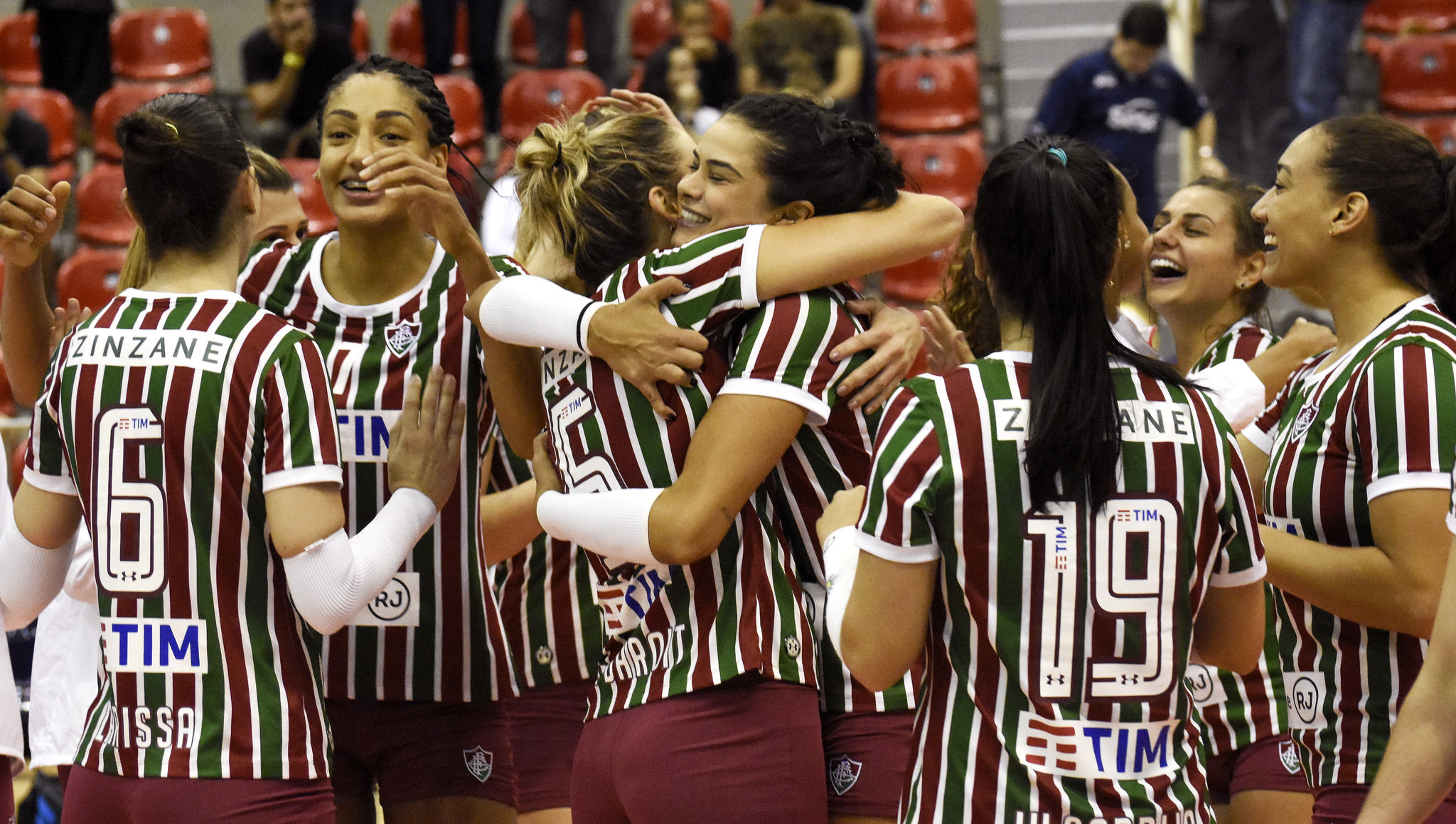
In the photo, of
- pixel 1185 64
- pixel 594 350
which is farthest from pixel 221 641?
pixel 1185 64

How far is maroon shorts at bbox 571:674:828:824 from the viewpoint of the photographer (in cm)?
205

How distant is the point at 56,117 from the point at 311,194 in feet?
5.90

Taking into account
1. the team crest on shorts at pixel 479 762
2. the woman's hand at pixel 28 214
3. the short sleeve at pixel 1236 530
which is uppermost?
the woman's hand at pixel 28 214

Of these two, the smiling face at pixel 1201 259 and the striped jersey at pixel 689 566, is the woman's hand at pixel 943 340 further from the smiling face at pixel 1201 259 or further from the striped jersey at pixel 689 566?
the smiling face at pixel 1201 259

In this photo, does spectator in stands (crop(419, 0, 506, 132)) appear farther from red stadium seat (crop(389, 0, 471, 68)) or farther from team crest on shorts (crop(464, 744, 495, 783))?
team crest on shorts (crop(464, 744, 495, 783))

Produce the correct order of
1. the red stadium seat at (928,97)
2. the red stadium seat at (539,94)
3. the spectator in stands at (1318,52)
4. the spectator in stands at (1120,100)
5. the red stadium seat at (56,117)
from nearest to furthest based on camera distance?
the spectator in stands at (1120,100)
the spectator in stands at (1318,52)
the red stadium seat at (56,117)
the red stadium seat at (539,94)
the red stadium seat at (928,97)

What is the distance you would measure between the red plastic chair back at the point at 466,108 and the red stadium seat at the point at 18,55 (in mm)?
3037

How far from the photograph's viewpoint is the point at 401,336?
2.70m

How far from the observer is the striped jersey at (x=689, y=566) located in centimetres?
213

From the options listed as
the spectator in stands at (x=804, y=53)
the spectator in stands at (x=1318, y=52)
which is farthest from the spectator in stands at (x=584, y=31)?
the spectator in stands at (x=1318, y=52)

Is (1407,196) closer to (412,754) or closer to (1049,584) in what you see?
(1049,584)

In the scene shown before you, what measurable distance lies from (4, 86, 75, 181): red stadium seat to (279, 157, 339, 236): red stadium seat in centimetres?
139

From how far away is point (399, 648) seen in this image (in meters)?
2.68

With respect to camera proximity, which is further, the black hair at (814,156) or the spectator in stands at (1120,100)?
the spectator in stands at (1120,100)
